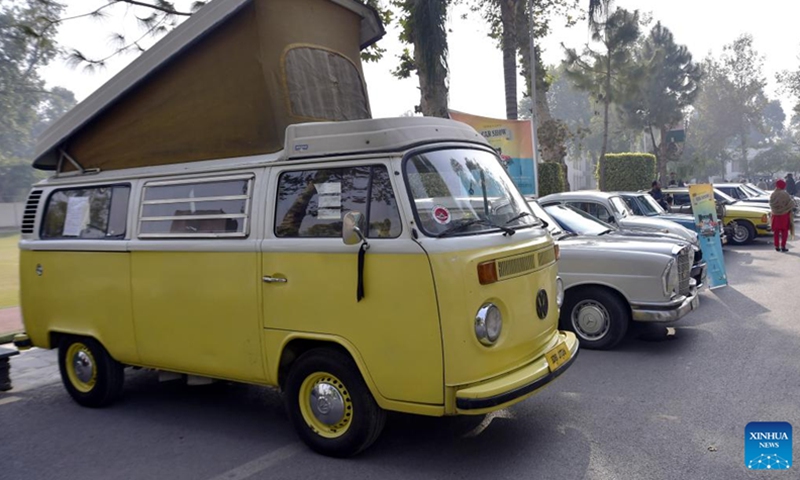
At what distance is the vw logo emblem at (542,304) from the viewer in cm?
457

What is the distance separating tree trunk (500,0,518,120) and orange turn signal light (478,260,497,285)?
13493 millimetres

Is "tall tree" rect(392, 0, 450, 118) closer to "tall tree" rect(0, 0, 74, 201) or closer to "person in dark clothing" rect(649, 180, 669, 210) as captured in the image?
"tall tree" rect(0, 0, 74, 201)

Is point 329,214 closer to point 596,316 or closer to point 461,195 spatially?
point 461,195

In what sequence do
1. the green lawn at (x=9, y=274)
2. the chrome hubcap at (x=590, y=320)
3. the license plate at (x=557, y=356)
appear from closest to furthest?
the license plate at (x=557, y=356) → the chrome hubcap at (x=590, y=320) → the green lawn at (x=9, y=274)

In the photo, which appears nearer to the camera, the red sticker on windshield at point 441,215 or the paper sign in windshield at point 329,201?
the red sticker on windshield at point 441,215

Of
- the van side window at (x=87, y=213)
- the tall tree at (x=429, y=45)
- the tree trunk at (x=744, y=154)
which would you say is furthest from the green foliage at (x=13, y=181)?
the tree trunk at (x=744, y=154)

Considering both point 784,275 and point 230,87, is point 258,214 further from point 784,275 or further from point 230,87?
point 784,275

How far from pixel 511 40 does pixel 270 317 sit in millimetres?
13811

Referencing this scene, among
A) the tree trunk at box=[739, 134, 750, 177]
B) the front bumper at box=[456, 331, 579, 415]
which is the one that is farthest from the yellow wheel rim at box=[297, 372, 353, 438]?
the tree trunk at box=[739, 134, 750, 177]

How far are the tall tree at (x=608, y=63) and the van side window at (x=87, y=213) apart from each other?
21.1 m

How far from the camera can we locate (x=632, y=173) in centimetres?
2961

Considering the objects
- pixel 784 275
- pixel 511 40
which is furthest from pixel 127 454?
pixel 511 40

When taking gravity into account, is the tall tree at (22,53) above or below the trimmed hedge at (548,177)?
above

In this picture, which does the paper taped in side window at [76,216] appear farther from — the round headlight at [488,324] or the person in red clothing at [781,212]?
the person in red clothing at [781,212]
